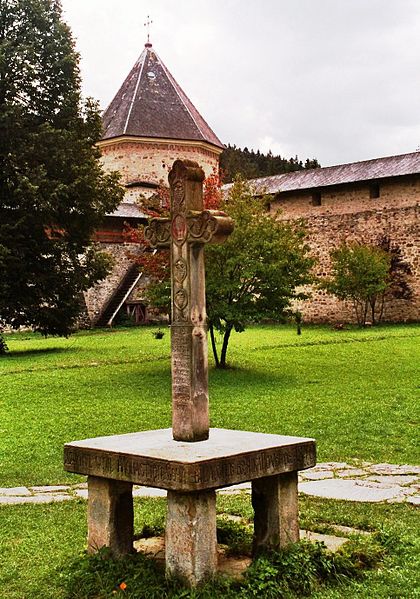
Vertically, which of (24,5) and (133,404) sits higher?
(24,5)

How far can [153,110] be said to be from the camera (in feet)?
119

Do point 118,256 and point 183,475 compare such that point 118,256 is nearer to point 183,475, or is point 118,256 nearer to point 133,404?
point 133,404

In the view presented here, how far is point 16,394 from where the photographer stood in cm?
1294

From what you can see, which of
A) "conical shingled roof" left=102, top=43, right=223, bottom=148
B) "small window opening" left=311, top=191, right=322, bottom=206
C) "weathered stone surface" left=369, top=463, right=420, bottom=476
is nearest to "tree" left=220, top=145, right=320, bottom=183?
"conical shingled roof" left=102, top=43, right=223, bottom=148

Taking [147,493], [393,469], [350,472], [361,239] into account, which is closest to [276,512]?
[147,493]

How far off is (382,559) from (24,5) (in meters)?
19.8

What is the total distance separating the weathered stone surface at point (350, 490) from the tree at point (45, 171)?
14211 mm

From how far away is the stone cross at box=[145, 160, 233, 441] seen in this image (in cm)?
479

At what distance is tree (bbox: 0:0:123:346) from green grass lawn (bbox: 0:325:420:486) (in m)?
1.64

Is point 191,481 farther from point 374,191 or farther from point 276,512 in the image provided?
point 374,191

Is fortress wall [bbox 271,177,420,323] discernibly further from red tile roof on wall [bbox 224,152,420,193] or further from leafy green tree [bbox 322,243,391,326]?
leafy green tree [bbox 322,243,391,326]

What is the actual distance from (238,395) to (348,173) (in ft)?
66.3

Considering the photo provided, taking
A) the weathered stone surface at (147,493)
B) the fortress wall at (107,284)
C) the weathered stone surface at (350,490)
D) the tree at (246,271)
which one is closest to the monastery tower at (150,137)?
the fortress wall at (107,284)

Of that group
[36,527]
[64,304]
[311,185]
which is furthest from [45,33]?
[36,527]
